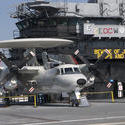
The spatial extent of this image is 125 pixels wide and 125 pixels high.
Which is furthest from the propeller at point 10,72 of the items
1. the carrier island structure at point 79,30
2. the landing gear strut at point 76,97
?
the carrier island structure at point 79,30

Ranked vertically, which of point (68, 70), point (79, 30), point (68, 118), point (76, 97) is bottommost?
point (76, 97)

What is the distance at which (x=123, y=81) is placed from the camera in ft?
173

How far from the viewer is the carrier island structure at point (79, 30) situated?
51.8m

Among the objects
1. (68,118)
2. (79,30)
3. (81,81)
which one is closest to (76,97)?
(81,81)

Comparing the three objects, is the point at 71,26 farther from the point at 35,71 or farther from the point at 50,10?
the point at 35,71

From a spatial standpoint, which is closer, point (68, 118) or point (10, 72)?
point (68, 118)

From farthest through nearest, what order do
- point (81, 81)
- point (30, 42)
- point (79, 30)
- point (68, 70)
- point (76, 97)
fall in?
1. point (79, 30)
2. point (30, 42)
3. point (68, 70)
4. point (81, 81)
5. point (76, 97)

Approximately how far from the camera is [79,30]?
53750 mm

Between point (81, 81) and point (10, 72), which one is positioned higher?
point (10, 72)

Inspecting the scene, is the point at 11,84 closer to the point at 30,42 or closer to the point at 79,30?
the point at 30,42

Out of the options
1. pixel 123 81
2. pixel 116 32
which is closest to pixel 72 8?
pixel 116 32

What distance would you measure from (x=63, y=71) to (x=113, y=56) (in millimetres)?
18189

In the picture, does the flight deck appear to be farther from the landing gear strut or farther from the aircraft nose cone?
the aircraft nose cone

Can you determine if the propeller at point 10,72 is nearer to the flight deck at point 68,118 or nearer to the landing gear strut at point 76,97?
the landing gear strut at point 76,97
